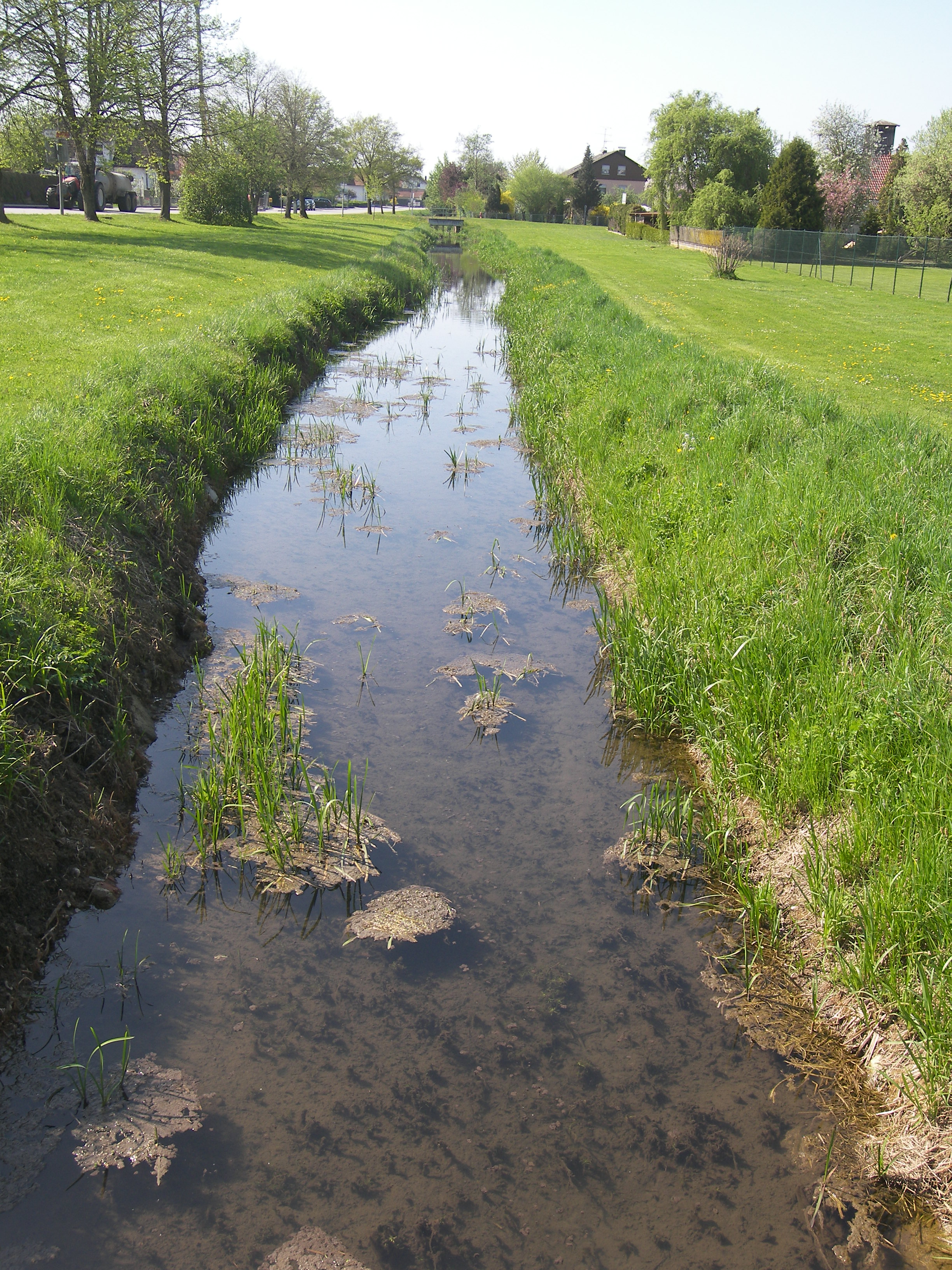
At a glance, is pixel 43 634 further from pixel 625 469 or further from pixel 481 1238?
pixel 625 469

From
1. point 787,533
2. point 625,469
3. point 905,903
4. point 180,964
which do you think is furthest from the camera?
point 625,469

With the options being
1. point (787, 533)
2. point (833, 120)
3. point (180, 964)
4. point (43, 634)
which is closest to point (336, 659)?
point (43, 634)

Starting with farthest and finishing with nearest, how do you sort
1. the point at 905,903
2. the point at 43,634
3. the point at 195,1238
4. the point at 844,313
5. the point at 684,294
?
1. the point at 684,294
2. the point at 844,313
3. the point at 43,634
4. the point at 905,903
5. the point at 195,1238

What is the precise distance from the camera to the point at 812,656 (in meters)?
5.06

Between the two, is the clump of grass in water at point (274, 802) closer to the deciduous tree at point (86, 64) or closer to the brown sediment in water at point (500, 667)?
the brown sediment in water at point (500, 667)

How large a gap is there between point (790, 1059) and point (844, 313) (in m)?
24.1

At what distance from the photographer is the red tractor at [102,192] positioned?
1528 inches

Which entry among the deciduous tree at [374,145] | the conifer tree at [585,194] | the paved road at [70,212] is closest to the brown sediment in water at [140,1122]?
the paved road at [70,212]

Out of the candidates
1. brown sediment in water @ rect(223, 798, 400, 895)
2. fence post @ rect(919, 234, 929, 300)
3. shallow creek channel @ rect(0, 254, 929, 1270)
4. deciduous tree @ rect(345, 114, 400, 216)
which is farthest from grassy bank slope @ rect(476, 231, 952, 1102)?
deciduous tree @ rect(345, 114, 400, 216)

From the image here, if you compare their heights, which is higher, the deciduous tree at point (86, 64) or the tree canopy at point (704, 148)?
the tree canopy at point (704, 148)

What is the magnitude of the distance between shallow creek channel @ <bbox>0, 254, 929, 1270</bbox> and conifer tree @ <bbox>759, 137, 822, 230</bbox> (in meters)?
46.9

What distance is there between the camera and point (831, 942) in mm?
3639

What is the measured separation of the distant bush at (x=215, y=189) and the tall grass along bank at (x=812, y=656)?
103ft

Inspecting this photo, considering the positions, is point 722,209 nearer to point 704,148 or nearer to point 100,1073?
point 704,148
